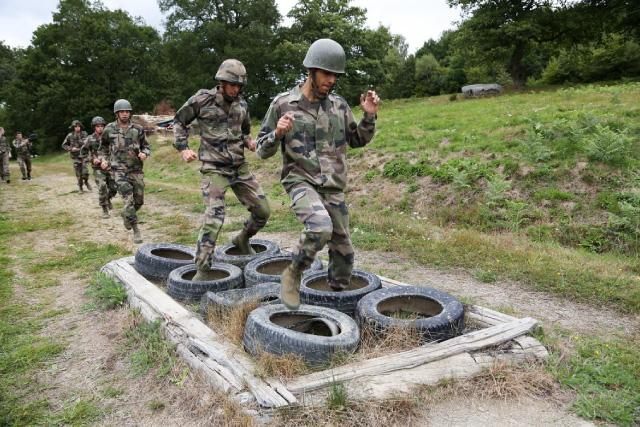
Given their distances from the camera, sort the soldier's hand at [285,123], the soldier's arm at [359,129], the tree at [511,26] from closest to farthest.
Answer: the soldier's hand at [285,123]
the soldier's arm at [359,129]
the tree at [511,26]

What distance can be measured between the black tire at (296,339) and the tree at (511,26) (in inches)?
1171

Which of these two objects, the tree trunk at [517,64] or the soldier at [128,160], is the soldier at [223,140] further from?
the tree trunk at [517,64]

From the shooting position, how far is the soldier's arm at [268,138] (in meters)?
4.57

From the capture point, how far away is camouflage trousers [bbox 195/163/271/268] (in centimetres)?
605

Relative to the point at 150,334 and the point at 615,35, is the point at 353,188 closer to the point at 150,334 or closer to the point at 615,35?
the point at 150,334

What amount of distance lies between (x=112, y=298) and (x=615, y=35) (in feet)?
131

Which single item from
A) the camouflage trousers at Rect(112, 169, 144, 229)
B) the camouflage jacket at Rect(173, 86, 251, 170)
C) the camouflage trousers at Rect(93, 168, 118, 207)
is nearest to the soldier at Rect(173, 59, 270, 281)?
the camouflage jacket at Rect(173, 86, 251, 170)

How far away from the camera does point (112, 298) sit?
609 cm

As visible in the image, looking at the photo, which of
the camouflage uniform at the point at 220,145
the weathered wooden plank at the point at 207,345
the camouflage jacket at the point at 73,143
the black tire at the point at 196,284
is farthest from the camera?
the camouflage jacket at the point at 73,143

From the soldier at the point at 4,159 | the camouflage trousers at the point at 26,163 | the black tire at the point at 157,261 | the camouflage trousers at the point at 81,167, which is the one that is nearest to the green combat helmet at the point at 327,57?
the black tire at the point at 157,261

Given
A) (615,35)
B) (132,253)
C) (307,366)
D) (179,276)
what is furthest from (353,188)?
(615,35)

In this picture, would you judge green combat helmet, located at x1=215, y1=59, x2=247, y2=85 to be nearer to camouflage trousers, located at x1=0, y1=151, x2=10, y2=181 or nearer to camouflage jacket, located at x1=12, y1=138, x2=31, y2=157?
camouflage trousers, located at x1=0, y1=151, x2=10, y2=181

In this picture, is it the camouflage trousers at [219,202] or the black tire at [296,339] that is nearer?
the black tire at [296,339]

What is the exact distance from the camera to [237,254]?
23.6 ft
